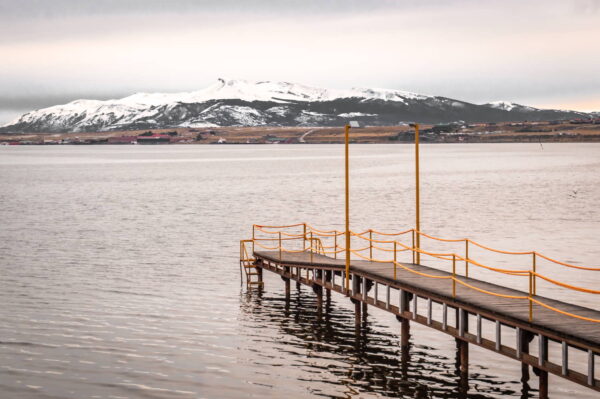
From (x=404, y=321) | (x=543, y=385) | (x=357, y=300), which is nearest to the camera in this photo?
(x=543, y=385)

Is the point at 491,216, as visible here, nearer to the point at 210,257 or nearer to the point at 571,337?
the point at 210,257

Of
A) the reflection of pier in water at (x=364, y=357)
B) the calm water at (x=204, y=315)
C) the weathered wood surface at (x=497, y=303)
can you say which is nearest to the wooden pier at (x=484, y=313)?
the weathered wood surface at (x=497, y=303)

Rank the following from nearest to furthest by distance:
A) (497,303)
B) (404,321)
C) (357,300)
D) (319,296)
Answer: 1. (497,303)
2. (404,321)
3. (357,300)
4. (319,296)

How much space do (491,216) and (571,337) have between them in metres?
52.7

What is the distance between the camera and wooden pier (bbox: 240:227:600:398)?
63.9 feet

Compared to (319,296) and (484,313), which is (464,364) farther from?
(319,296)

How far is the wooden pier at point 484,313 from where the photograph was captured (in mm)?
19469

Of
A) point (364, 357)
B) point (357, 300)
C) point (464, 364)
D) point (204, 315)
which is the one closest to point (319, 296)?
point (357, 300)

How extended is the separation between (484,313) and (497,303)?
97cm

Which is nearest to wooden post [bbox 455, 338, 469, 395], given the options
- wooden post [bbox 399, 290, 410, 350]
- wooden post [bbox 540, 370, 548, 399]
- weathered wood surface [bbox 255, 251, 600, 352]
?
weathered wood surface [bbox 255, 251, 600, 352]

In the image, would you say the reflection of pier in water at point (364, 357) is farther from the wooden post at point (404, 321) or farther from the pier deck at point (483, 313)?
the pier deck at point (483, 313)

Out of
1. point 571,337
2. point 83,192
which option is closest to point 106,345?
point 571,337

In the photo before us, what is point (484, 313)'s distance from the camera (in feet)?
71.2

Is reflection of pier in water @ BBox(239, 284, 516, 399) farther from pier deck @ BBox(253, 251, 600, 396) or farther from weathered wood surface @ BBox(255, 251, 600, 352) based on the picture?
weathered wood surface @ BBox(255, 251, 600, 352)
